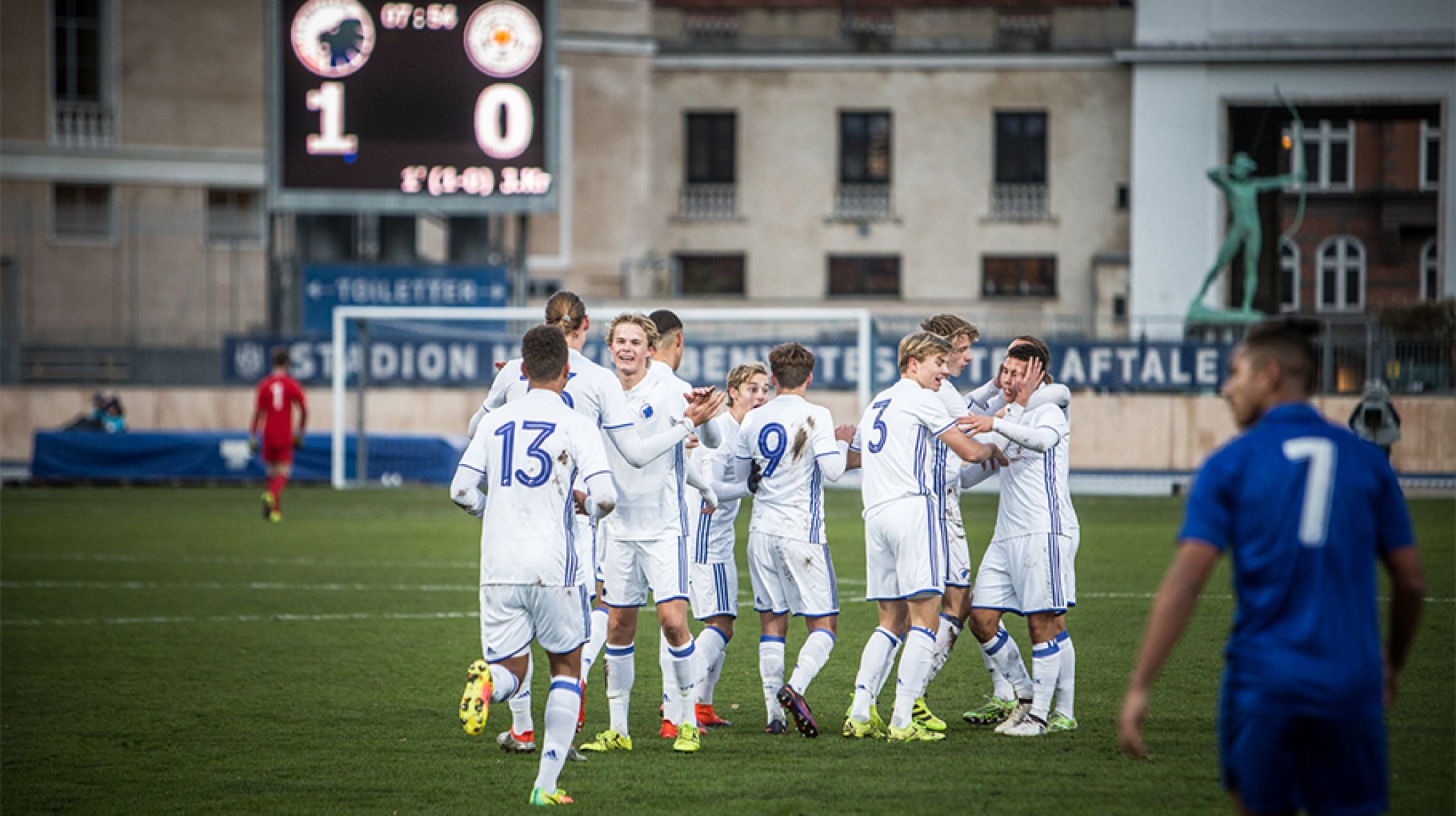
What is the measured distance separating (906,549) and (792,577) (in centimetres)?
A: 70

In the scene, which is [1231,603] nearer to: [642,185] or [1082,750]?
[1082,750]

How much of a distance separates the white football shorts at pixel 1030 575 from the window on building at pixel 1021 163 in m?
36.1

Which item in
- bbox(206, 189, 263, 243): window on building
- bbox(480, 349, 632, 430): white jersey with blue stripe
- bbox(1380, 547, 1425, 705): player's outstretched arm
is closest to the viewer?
bbox(1380, 547, 1425, 705): player's outstretched arm

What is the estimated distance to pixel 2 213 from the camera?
116 feet

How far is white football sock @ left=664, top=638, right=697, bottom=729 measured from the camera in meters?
7.38

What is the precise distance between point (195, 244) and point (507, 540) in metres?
32.5

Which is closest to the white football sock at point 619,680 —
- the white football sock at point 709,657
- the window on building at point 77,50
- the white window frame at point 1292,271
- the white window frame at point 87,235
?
the white football sock at point 709,657

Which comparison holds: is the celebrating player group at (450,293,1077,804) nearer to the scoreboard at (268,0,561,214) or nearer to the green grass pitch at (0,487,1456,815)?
the green grass pitch at (0,487,1456,815)

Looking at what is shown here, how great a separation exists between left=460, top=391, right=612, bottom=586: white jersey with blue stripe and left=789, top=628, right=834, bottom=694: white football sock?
5.90 ft

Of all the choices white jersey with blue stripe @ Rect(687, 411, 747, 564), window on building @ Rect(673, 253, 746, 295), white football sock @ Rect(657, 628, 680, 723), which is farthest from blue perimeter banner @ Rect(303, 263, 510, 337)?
white football sock @ Rect(657, 628, 680, 723)

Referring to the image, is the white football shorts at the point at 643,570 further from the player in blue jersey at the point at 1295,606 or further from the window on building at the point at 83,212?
the window on building at the point at 83,212

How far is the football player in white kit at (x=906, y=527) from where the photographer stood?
7.49 metres

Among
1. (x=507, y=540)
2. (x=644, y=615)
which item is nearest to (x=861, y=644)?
(x=644, y=615)

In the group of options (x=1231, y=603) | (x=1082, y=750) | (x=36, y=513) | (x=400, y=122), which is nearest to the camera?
(x=1082, y=750)
